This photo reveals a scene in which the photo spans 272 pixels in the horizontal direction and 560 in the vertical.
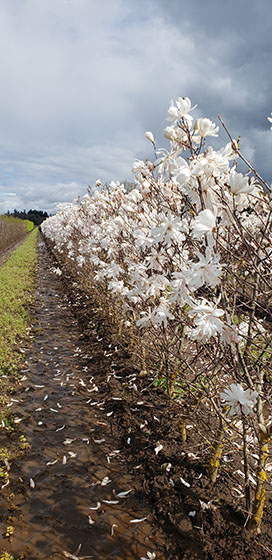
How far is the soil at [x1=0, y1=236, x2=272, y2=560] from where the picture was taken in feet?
7.63

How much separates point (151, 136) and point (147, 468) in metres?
2.80

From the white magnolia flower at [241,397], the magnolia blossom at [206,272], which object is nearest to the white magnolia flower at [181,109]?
the magnolia blossom at [206,272]

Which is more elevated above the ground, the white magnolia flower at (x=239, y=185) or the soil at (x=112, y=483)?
the white magnolia flower at (x=239, y=185)

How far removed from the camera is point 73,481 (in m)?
2.95

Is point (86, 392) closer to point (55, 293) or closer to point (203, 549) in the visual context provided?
point (203, 549)

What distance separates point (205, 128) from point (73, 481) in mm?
2968

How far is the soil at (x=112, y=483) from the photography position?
2.32 metres

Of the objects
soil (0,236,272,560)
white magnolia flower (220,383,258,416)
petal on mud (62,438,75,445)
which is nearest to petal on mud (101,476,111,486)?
soil (0,236,272,560)

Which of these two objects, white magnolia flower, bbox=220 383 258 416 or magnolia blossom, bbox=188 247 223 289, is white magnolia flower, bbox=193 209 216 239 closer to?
magnolia blossom, bbox=188 247 223 289

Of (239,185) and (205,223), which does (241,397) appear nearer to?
(205,223)

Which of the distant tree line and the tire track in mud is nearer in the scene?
the tire track in mud

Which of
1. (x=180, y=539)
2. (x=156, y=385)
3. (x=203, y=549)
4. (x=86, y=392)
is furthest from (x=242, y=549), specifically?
(x=86, y=392)

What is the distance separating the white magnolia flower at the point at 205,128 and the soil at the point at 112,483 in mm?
→ 2346

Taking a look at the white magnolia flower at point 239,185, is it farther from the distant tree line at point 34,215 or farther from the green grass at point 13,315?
the distant tree line at point 34,215
